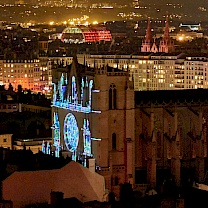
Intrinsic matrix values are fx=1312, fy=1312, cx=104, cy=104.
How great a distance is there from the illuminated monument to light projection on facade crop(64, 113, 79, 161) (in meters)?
0.40

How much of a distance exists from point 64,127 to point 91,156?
4126 mm

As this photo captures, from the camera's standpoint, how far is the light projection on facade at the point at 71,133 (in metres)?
56.0

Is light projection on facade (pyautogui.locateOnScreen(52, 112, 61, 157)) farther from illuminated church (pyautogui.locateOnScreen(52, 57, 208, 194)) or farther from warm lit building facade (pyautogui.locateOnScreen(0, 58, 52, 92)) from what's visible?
warm lit building facade (pyautogui.locateOnScreen(0, 58, 52, 92))

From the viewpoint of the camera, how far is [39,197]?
39.2 m

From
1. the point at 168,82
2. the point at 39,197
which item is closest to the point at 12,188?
the point at 39,197

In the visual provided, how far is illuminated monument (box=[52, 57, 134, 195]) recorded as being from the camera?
53.2 m

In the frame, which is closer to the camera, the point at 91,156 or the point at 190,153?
the point at 91,156

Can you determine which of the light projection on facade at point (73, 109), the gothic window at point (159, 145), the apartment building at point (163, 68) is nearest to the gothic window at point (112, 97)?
the light projection on facade at point (73, 109)

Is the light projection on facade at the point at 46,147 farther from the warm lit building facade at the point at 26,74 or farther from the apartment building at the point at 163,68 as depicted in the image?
the warm lit building facade at the point at 26,74

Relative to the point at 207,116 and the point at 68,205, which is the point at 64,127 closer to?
the point at 207,116

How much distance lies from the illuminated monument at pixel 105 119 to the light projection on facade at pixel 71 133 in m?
0.40

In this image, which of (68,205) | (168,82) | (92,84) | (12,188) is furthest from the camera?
(168,82)

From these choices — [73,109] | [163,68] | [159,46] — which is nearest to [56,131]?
[73,109]

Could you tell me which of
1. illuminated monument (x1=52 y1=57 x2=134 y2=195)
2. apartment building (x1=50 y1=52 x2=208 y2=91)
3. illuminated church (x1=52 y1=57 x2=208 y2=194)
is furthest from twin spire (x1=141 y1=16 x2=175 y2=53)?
illuminated monument (x1=52 y1=57 x2=134 y2=195)
